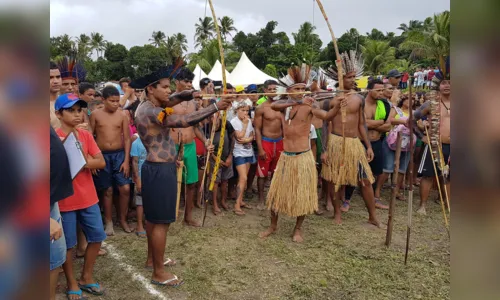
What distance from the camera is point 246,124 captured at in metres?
6.68

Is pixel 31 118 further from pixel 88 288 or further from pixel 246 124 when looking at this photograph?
pixel 246 124

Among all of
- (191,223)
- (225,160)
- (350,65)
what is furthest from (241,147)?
(350,65)

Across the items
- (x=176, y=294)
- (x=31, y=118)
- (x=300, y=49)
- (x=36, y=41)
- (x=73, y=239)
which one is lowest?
(x=176, y=294)

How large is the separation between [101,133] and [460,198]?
496 centimetres

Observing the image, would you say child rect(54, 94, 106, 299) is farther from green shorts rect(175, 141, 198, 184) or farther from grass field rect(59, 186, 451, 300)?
green shorts rect(175, 141, 198, 184)

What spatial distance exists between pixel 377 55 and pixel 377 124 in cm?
2933

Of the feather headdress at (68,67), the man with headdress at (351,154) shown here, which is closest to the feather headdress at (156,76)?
the feather headdress at (68,67)

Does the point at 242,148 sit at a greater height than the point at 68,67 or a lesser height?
lesser

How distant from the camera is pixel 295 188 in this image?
16.1 feet

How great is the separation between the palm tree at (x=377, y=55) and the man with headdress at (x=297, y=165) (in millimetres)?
29360

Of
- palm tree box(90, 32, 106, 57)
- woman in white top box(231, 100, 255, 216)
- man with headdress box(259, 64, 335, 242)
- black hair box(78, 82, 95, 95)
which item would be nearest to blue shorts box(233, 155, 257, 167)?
woman in white top box(231, 100, 255, 216)

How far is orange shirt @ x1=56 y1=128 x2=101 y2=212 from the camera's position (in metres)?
3.40

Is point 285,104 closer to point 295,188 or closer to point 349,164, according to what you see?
point 295,188

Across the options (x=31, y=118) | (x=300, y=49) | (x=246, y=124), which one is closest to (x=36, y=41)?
(x=31, y=118)
